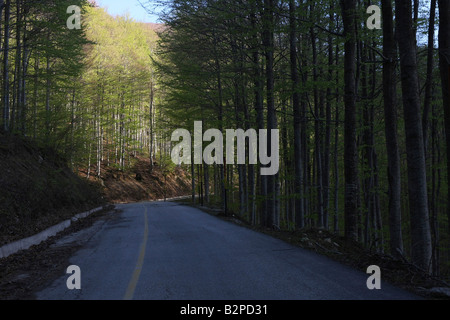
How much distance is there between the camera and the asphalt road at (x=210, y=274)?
17.3 ft

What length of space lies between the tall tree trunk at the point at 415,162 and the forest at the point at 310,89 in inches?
0.9

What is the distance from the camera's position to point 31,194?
14070 mm

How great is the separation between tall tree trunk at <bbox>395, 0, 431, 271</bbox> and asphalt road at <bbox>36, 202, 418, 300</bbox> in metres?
2.10

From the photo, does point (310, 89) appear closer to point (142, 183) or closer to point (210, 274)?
point (210, 274)

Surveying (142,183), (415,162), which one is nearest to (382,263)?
(415,162)

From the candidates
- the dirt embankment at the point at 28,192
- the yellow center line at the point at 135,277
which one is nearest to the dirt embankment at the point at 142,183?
the dirt embankment at the point at 28,192

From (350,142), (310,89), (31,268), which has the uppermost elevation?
(310,89)

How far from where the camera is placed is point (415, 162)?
25.9ft

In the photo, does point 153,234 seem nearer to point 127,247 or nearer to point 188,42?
point 127,247

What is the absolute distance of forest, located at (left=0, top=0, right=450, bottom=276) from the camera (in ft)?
29.5

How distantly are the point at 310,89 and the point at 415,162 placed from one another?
6665 mm

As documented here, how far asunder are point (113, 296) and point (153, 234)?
7.41 metres

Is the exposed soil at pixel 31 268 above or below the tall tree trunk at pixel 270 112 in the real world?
below

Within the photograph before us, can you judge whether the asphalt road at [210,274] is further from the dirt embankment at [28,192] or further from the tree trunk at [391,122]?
the dirt embankment at [28,192]
